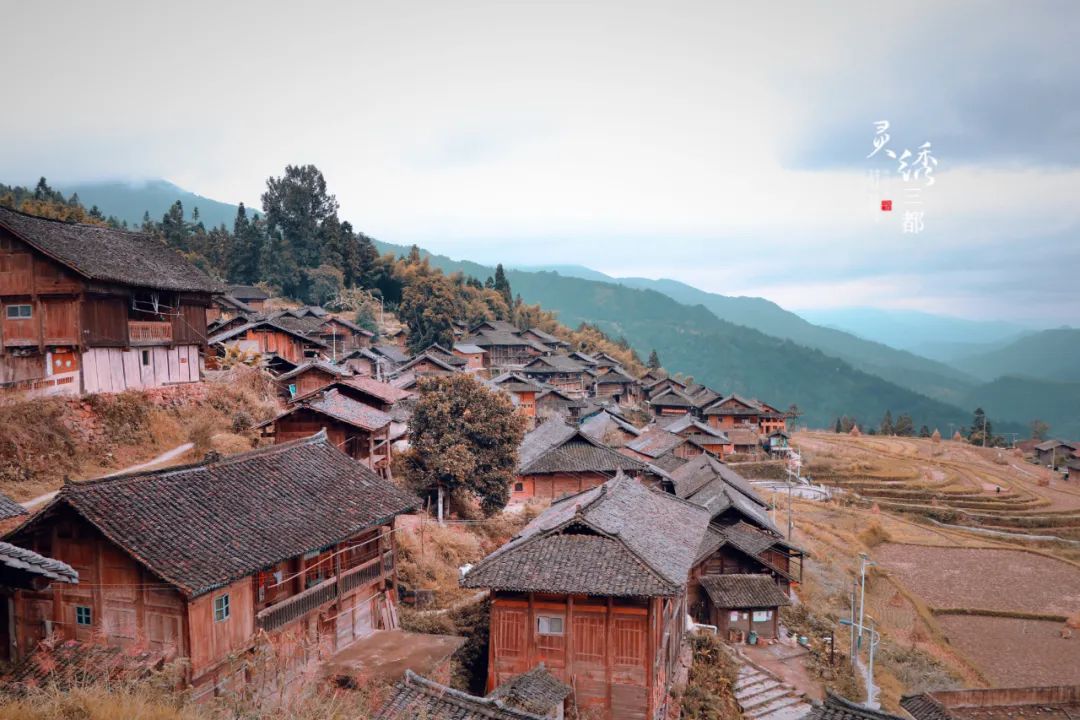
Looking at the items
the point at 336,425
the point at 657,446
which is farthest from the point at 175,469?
the point at 657,446

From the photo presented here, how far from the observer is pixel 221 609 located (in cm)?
1530

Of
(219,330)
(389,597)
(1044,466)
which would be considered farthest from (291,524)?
(1044,466)

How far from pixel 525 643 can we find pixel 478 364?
202 ft

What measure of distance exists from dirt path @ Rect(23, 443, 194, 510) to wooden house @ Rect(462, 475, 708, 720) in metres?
12.9

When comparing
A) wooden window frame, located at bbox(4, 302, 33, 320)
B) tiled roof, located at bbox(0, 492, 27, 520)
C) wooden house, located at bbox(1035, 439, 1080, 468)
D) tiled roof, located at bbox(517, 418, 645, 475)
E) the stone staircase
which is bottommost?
wooden house, located at bbox(1035, 439, 1080, 468)

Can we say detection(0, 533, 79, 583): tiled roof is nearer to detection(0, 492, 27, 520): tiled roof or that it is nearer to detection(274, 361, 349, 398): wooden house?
detection(0, 492, 27, 520): tiled roof

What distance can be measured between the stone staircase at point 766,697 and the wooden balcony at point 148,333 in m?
25.9

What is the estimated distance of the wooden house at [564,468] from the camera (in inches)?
1475

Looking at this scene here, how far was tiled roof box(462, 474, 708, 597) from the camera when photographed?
17453 mm

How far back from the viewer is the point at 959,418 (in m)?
163

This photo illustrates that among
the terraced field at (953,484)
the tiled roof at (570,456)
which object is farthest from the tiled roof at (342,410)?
the terraced field at (953,484)

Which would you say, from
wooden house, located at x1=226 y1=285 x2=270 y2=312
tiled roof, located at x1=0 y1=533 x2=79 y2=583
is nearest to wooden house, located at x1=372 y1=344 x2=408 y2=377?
wooden house, located at x1=226 y1=285 x2=270 y2=312

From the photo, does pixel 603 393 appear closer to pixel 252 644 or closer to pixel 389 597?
pixel 389 597

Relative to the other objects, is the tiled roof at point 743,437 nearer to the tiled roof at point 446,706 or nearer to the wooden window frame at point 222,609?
the tiled roof at point 446,706
